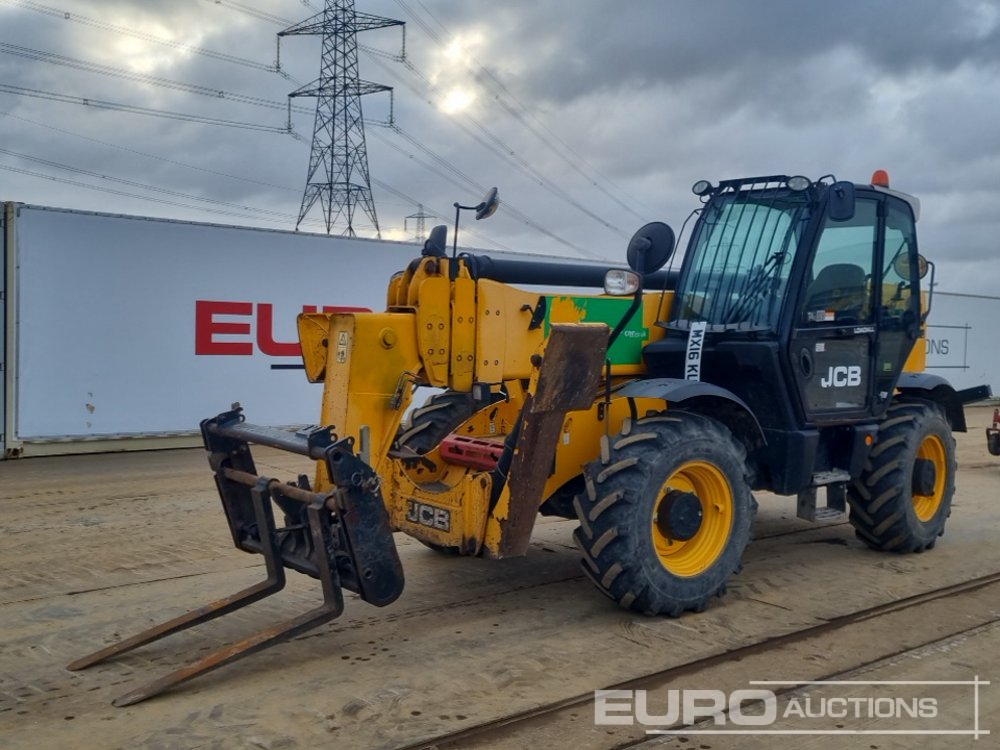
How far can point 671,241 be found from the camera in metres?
6.11

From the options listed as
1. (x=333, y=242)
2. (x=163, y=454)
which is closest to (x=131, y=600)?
(x=163, y=454)

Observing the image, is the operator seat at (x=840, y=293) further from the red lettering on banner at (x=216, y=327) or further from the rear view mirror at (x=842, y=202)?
the red lettering on banner at (x=216, y=327)

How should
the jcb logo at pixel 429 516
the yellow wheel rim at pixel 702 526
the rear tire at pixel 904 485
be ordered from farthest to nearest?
1. the rear tire at pixel 904 485
2. the yellow wheel rim at pixel 702 526
3. the jcb logo at pixel 429 516

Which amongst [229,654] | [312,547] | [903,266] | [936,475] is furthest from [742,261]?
[229,654]

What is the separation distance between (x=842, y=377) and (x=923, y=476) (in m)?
1.15

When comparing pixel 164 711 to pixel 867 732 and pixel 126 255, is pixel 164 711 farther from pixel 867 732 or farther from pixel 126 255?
pixel 126 255

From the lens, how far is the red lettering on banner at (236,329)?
508 inches

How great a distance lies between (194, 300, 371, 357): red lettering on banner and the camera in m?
12.9

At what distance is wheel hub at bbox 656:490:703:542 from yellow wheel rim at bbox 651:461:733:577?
0.18 feet

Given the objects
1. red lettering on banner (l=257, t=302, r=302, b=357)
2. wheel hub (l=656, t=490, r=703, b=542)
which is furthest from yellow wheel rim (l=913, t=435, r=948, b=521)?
red lettering on banner (l=257, t=302, r=302, b=357)

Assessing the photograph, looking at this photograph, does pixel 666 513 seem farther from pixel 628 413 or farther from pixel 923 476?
pixel 923 476

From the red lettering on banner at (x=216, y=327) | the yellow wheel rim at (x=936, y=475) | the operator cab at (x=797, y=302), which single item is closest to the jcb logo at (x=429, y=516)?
the operator cab at (x=797, y=302)

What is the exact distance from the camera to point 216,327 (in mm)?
13023

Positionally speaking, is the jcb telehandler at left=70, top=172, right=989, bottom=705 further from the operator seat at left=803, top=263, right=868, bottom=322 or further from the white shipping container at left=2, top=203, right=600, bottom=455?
the white shipping container at left=2, top=203, right=600, bottom=455
